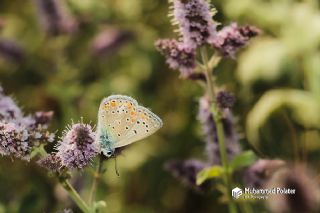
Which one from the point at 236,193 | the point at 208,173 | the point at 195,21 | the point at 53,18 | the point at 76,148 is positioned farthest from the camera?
the point at 53,18

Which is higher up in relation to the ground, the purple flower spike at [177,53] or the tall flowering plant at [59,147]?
the purple flower spike at [177,53]

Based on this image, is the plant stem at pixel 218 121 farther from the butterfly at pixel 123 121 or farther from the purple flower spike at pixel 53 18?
the purple flower spike at pixel 53 18

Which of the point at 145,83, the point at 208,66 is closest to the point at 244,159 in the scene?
the point at 208,66

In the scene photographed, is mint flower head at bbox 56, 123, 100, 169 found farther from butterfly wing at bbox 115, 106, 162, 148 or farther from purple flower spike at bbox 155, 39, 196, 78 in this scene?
purple flower spike at bbox 155, 39, 196, 78

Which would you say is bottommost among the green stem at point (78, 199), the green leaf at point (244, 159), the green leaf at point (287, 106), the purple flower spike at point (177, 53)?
the green stem at point (78, 199)

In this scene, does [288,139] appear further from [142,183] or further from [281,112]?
[142,183]

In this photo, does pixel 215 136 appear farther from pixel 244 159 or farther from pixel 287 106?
pixel 287 106

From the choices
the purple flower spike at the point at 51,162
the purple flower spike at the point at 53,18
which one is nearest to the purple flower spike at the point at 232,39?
the purple flower spike at the point at 51,162

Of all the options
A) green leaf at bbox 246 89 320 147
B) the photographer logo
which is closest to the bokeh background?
green leaf at bbox 246 89 320 147
